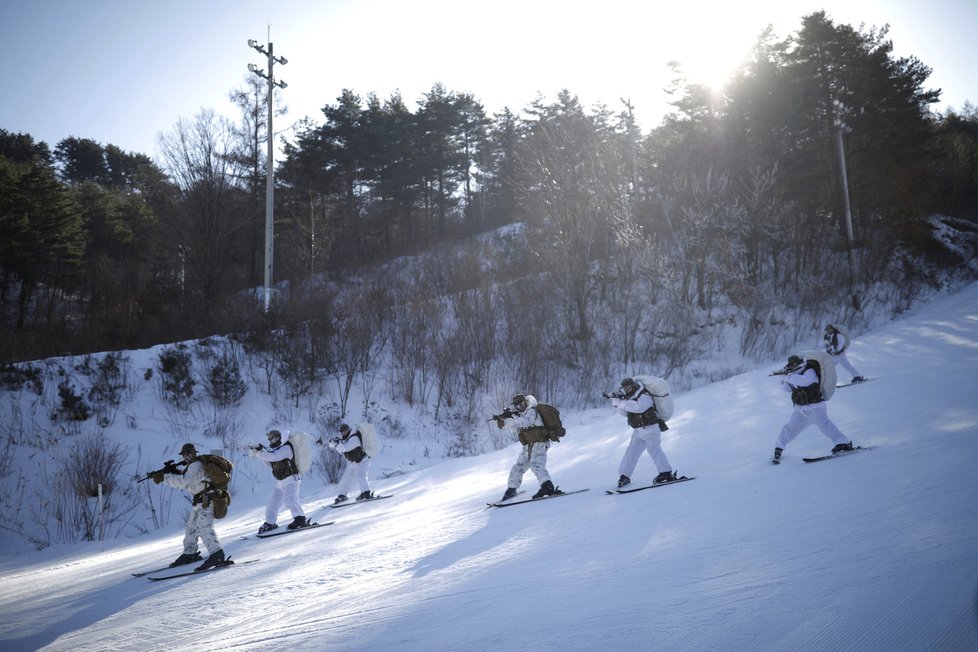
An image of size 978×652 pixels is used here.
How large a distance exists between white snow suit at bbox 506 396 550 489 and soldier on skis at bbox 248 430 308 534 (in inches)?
178

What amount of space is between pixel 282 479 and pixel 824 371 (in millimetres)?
10757

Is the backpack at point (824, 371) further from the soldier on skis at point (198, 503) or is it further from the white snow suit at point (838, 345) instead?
the soldier on skis at point (198, 503)

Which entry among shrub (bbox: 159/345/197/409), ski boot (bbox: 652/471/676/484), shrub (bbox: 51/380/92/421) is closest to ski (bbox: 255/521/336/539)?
ski boot (bbox: 652/471/676/484)

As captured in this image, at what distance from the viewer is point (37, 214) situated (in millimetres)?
32438

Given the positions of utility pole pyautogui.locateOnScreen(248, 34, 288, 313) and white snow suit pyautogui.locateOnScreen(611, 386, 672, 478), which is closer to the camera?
white snow suit pyautogui.locateOnScreen(611, 386, 672, 478)

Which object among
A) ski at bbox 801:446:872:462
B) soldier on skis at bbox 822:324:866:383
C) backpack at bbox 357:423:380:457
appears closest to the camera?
ski at bbox 801:446:872:462

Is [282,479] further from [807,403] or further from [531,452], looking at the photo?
[807,403]

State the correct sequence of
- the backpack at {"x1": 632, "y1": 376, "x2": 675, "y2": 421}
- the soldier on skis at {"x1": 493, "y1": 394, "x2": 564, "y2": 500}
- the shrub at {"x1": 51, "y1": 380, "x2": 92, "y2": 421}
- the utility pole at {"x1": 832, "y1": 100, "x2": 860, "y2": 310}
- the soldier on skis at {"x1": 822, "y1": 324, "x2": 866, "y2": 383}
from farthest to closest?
1. the utility pole at {"x1": 832, "y1": 100, "x2": 860, "y2": 310}
2. the shrub at {"x1": 51, "y1": 380, "x2": 92, "y2": 421}
3. the soldier on skis at {"x1": 822, "y1": 324, "x2": 866, "y2": 383}
4. the soldier on skis at {"x1": 493, "y1": 394, "x2": 564, "y2": 500}
5. the backpack at {"x1": 632, "y1": 376, "x2": 675, "y2": 421}

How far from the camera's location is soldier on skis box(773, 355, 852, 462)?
10.3 m

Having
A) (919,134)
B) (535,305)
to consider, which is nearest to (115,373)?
(535,305)

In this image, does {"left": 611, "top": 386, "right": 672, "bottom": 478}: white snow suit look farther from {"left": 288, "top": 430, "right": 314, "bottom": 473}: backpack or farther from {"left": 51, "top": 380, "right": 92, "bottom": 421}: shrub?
{"left": 51, "top": 380, "right": 92, "bottom": 421}: shrub

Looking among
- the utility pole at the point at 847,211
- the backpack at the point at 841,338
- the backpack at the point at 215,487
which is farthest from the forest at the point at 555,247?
the backpack at the point at 215,487

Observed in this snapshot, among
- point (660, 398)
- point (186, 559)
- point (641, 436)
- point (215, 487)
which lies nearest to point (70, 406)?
point (186, 559)

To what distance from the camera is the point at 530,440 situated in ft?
35.9
